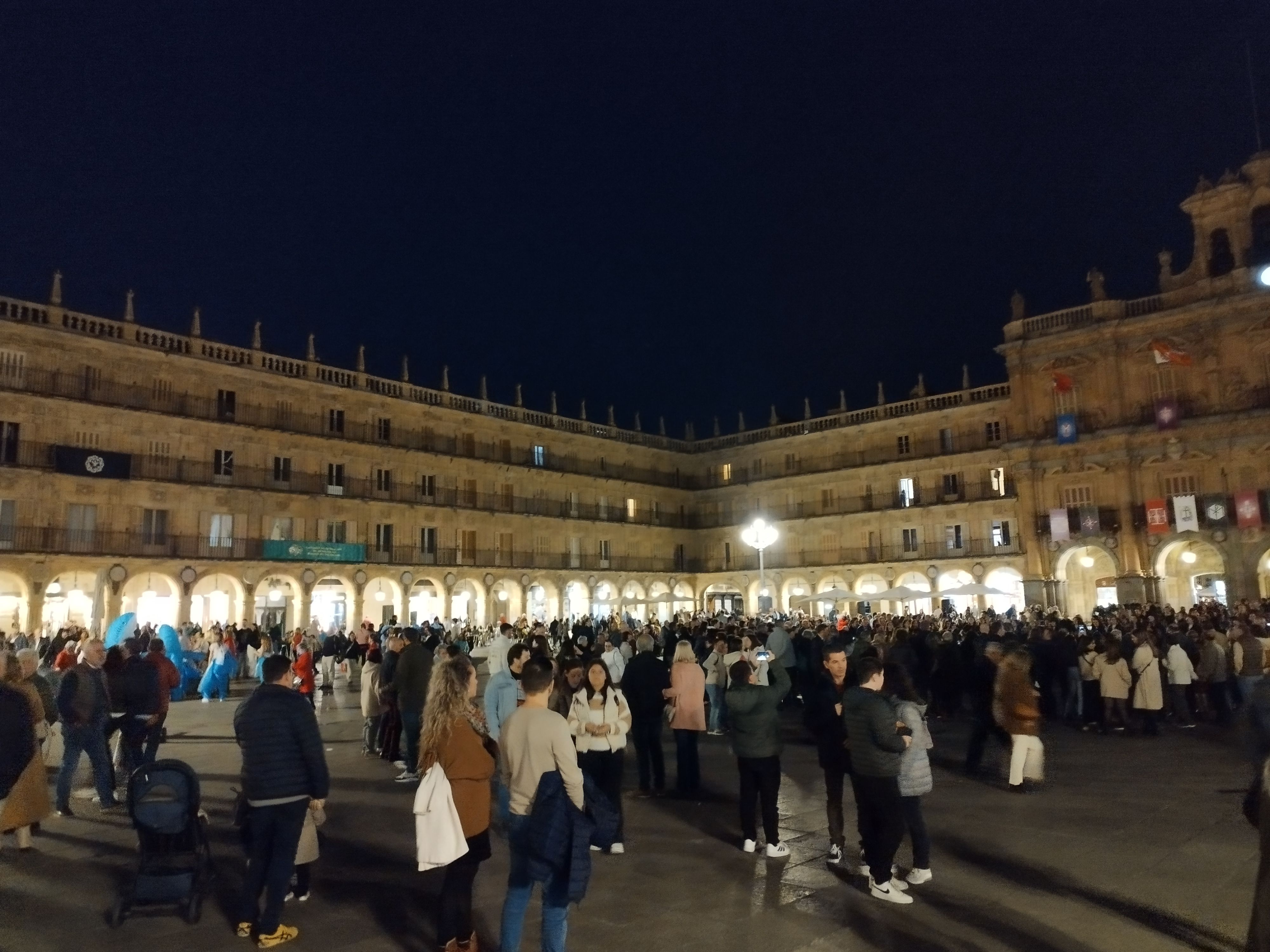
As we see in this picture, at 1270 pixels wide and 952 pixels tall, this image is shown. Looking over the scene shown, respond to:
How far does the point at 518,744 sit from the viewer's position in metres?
4.42

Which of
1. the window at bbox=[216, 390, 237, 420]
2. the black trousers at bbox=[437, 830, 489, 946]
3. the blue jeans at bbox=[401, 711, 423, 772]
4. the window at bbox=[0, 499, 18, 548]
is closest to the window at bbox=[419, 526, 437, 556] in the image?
the window at bbox=[216, 390, 237, 420]

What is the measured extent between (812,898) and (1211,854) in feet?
9.95

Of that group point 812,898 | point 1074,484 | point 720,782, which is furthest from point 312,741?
point 1074,484

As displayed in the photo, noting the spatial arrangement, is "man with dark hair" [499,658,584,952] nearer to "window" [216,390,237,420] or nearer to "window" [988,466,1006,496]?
"window" [216,390,237,420]

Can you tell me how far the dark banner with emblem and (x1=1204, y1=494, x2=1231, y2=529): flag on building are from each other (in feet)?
123

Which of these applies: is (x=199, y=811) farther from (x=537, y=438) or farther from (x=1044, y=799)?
(x=537, y=438)

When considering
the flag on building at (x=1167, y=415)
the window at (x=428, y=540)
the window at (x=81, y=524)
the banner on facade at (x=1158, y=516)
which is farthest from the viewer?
the window at (x=428, y=540)

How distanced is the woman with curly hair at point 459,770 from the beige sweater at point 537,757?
27 cm

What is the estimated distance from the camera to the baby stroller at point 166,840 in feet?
17.3

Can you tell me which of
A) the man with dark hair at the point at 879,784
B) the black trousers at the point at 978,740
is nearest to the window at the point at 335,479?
the black trousers at the point at 978,740

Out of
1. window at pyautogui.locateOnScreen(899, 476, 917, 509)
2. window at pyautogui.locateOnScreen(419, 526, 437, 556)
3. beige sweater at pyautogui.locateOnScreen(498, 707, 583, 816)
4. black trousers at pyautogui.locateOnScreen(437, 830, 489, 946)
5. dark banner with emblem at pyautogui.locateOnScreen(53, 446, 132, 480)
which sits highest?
dark banner with emblem at pyautogui.locateOnScreen(53, 446, 132, 480)

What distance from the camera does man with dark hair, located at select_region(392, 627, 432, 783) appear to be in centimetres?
929

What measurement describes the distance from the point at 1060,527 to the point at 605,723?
105 ft

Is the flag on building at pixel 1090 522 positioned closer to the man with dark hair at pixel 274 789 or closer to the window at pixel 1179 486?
the window at pixel 1179 486
